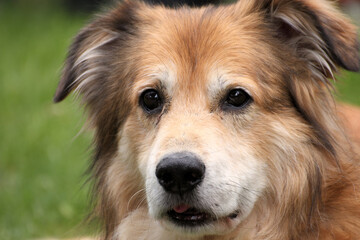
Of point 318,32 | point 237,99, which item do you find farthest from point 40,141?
point 318,32

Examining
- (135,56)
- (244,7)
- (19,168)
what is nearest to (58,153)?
(19,168)

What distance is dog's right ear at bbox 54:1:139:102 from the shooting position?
4.20 meters

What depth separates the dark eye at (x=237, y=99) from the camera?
142 inches

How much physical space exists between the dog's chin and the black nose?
0.18 m

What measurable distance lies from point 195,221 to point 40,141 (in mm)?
4416

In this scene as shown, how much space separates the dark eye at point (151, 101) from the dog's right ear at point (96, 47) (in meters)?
0.51

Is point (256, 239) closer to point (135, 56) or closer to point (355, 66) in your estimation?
point (355, 66)

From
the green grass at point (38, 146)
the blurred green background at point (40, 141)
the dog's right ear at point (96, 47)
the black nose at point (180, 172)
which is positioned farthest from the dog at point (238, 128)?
the green grass at point (38, 146)

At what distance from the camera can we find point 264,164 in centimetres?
358

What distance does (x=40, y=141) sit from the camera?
7.38 m

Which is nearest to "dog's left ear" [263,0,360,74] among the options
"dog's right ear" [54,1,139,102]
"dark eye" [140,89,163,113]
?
"dark eye" [140,89,163,113]

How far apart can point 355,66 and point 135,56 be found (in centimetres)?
148

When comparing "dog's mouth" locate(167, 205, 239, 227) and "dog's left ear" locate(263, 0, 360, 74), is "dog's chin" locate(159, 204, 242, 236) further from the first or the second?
Result: "dog's left ear" locate(263, 0, 360, 74)

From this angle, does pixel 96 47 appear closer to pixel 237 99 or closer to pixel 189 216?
pixel 237 99
